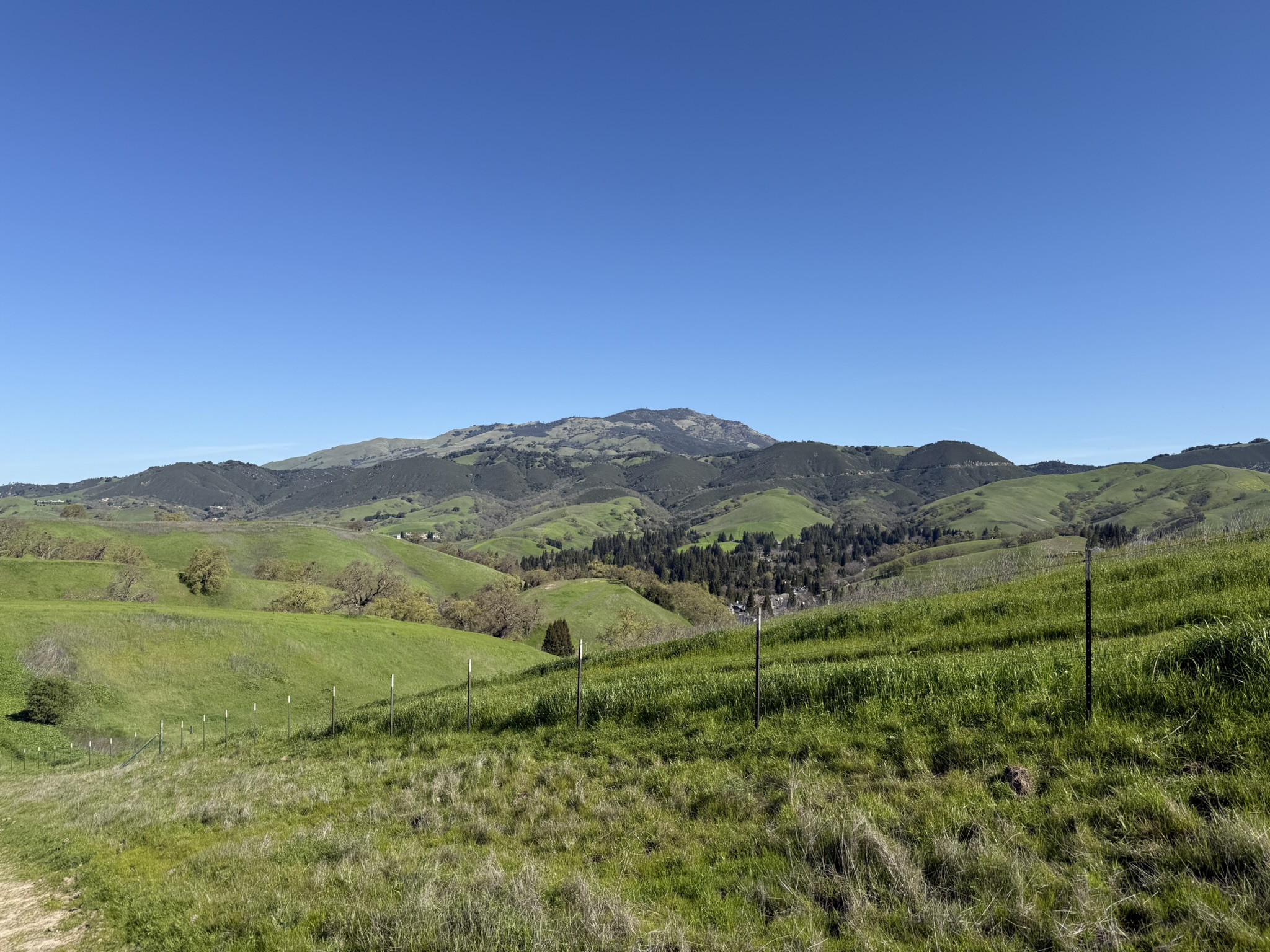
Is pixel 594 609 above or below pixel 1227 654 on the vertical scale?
below

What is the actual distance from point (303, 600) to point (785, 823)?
135064mm

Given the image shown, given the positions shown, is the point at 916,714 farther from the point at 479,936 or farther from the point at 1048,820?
the point at 479,936

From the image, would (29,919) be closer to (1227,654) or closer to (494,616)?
(1227,654)

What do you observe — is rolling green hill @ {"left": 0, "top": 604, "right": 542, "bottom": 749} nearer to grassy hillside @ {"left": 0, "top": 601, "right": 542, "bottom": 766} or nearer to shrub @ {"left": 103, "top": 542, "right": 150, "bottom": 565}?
grassy hillside @ {"left": 0, "top": 601, "right": 542, "bottom": 766}

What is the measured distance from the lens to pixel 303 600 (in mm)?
126188

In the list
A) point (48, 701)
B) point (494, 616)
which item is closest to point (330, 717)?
point (48, 701)

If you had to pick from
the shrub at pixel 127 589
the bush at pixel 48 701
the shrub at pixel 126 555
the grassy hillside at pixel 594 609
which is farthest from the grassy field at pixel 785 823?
the shrub at pixel 126 555

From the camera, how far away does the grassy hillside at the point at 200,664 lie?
206 feet

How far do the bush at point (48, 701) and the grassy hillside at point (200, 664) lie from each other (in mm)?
1071

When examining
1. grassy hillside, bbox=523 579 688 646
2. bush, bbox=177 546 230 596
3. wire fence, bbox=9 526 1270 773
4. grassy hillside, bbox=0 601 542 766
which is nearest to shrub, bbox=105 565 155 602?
bush, bbox=177 546 230 596

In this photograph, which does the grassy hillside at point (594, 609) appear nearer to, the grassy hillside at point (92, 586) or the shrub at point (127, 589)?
the grassy hillside at point (92, 586)

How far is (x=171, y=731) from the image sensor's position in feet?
201

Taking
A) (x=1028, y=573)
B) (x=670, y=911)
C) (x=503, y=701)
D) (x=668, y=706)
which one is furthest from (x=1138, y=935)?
(x=1028, y=573)

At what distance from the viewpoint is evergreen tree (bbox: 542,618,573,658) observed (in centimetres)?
13636
